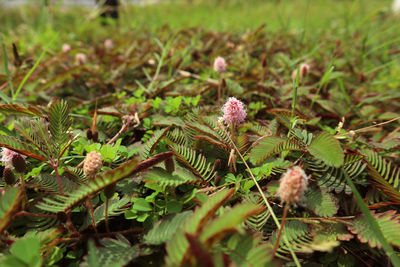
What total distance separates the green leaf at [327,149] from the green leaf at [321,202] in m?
0.15

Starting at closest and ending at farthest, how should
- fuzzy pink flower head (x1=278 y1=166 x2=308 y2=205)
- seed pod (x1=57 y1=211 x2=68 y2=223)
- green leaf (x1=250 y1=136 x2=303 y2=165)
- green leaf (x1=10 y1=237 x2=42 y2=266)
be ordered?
green leaf (x1=10 y1=237 x2=42 y2=266), fuzzy pink flower head (x1=278 y1=166 x2=308 y2=205), seed pod (x1=57 y1=211 x2=68 y2=223), green leaf (x1=250 y1=136 x2=303 y2=165)

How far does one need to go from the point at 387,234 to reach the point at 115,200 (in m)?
0.87

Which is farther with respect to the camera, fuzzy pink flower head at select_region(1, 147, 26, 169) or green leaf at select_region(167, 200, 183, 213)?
fuzzy pink flower head at select_region(1, 147, 26, 169)

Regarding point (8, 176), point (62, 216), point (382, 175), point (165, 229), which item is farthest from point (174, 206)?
point (382, 175)

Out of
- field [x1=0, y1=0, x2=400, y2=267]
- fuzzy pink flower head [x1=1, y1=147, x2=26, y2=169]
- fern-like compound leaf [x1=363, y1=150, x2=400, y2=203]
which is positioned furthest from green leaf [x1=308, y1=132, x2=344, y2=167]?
fuzzy pink flower head [x1=1, y1=147, x2=26, y2=169]

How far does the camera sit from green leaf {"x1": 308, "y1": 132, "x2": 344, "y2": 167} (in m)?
0.86

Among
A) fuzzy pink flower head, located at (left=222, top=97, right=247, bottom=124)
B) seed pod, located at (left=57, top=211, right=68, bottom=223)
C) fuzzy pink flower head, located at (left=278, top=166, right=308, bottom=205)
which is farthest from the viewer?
fuzzy pink flower head, located at (left=222, top=97, right=247, bottom=124)

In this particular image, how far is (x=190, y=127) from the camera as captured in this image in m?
1.23

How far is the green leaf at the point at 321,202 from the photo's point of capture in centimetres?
91

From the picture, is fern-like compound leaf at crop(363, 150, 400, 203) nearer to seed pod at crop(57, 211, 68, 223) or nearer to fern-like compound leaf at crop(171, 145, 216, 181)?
fern-like compound leaf at crop(171, 145, 216, 181)

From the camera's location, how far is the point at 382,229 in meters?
0.87

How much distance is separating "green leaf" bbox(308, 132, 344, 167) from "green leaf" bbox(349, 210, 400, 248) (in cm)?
24

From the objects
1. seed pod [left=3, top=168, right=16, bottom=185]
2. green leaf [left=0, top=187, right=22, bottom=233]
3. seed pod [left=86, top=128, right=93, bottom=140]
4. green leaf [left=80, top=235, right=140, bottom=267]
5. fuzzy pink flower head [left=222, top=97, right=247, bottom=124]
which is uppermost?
fuzzy pink flower head [left=222, top=97, right=247, bottom=124]

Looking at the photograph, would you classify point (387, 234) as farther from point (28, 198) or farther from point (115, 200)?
point (28, 198)
